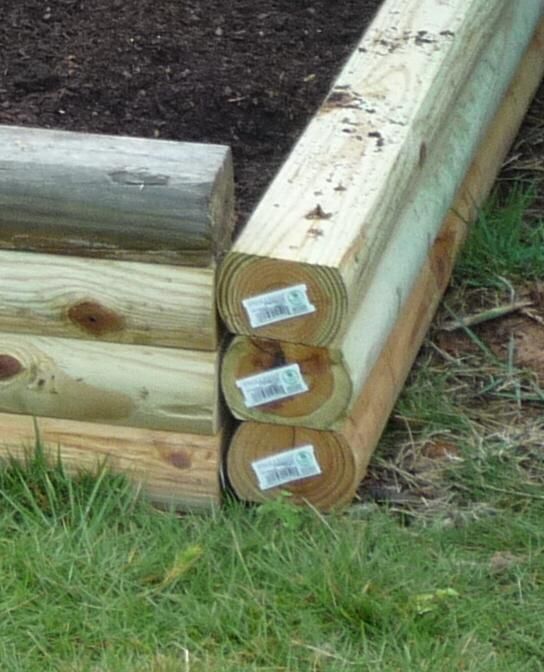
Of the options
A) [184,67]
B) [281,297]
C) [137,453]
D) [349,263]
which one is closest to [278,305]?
[281,297]

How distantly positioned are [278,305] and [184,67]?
1.46 m

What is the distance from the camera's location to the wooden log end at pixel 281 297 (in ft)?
9.46

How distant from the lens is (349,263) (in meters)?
2.90

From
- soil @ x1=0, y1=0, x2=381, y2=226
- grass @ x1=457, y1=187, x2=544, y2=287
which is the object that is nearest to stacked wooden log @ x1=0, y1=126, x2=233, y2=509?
soil @ x1=0, y1=0, x2=381, y2=226

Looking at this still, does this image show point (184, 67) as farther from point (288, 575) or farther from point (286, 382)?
point (288, 575)

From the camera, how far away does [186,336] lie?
296 cm

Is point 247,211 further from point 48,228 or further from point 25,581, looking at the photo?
point 25,581

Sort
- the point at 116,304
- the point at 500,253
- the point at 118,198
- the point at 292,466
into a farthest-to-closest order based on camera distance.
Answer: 1. the point at 500,253
2. the point at 292,466
3. the point at 116,304
4. the point at 118,198

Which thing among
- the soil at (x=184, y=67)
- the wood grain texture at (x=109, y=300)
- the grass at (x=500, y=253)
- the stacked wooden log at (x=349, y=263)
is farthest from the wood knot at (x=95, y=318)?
the grass at (x=500, y=253)

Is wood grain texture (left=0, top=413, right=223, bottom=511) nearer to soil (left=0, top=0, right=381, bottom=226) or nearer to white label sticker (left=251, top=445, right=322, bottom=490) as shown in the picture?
white label sticker (left=251, top=445, right=322, bottom=490)

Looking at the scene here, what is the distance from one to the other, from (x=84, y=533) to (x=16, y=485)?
203 millimetres

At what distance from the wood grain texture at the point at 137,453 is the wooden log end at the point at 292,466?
5cm

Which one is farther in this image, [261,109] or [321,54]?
[321,54]

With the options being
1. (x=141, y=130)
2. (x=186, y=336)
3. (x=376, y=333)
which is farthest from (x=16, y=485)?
(x=141, y=130)
